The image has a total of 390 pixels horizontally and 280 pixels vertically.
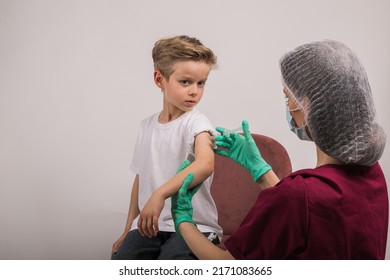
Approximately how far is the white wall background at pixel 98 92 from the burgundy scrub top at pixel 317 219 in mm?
973

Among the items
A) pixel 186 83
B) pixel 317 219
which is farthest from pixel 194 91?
pixel 317 219

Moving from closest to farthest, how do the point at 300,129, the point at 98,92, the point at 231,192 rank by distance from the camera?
the point at 300,129
the point at 231,192
the point at 98,92

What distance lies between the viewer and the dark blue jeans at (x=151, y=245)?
1497 millimetres

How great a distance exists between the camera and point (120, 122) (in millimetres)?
2113

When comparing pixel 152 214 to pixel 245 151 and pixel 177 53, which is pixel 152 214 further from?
pixel 177 53

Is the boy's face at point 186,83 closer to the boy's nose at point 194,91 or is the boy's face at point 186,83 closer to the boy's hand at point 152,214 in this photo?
the boy's nose at point 194,91

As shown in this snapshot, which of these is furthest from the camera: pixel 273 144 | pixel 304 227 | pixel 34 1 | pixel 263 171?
pixel 34 1

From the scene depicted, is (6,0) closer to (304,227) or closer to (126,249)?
(126,249)

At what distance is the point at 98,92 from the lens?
2.12m

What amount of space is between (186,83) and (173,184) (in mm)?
320

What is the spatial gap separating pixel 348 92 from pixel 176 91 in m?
0.59

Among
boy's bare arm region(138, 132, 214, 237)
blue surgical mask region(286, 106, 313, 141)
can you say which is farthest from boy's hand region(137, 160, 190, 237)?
blue surgical mask region(286, 106, 313, 141)

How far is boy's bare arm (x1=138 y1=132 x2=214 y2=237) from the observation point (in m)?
1.41

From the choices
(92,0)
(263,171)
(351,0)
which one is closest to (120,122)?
(92,0)
